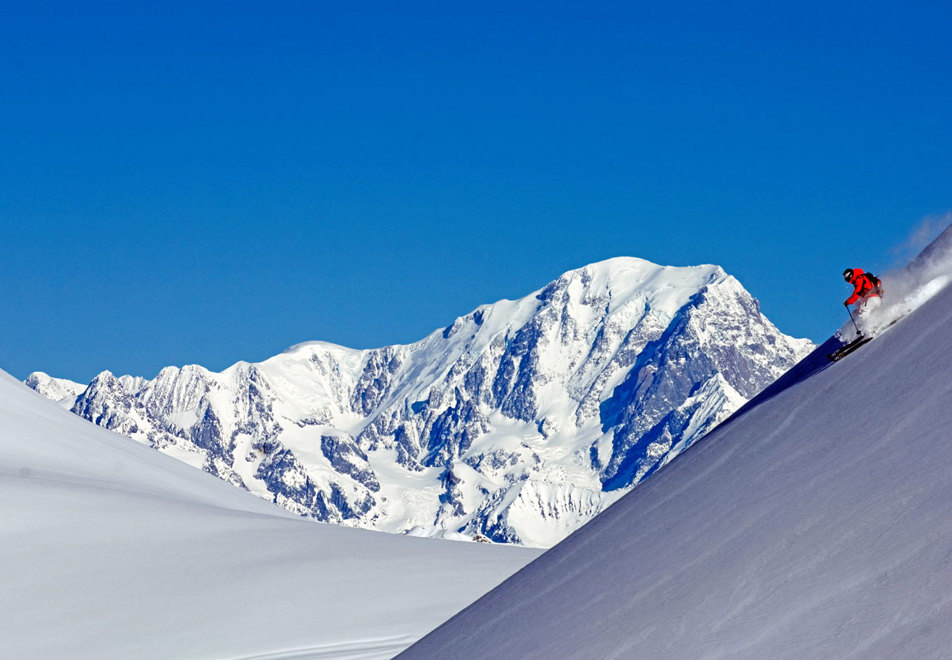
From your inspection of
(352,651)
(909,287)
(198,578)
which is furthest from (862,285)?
(198,578)

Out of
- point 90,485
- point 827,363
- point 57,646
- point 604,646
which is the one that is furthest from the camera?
point 90,485

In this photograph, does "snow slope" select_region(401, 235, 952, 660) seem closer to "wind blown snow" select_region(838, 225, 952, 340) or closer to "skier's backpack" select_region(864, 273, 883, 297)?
"wind blown snow" select_region(838, 225, 952, 340)

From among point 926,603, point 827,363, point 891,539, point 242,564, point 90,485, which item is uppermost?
point 90,485

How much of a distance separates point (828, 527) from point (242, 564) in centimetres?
2352

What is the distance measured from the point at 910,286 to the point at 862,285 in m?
0.70

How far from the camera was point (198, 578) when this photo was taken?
3152cm

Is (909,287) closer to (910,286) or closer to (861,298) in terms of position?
(910,286)

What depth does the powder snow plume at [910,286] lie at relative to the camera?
1538cm

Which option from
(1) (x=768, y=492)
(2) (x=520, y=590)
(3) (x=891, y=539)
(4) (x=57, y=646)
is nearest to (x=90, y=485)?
(4) (x=57, y=646)

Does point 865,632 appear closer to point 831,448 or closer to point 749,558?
point 749,558

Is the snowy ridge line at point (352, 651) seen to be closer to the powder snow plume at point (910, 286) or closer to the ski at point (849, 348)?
the ski at point (849, 348)

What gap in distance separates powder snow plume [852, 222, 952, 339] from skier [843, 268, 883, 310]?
0.16m

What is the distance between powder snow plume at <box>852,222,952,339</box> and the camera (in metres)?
15.4

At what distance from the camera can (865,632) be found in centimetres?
877
